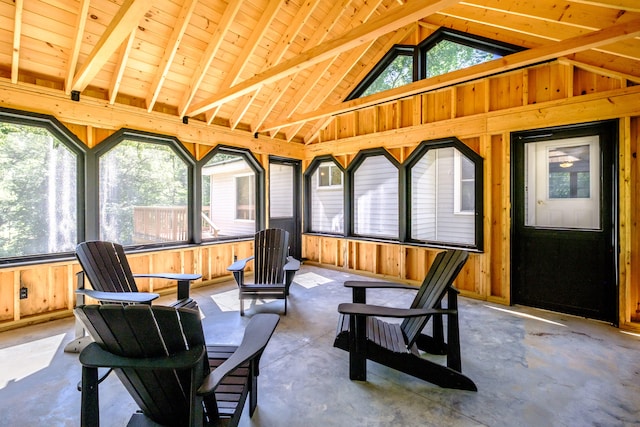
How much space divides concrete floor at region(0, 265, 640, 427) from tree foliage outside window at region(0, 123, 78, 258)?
105 centimetres

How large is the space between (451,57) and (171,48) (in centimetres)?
426

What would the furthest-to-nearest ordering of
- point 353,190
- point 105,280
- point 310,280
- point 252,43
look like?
point 353,190 → point 310,280 → point 252,43 → point 105,280

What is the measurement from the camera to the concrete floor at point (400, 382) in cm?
206

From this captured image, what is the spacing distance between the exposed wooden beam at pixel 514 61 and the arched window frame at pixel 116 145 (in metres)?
2.21

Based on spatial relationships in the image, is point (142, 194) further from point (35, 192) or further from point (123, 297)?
point (123, 297)

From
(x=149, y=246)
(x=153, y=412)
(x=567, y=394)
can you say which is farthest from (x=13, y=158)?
(x=567, y=394)

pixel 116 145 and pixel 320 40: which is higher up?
pixel 320 40

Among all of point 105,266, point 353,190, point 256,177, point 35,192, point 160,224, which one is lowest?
point 105,266

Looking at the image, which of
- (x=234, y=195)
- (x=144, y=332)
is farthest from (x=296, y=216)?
(x=144, y=332)

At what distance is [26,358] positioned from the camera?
283cm

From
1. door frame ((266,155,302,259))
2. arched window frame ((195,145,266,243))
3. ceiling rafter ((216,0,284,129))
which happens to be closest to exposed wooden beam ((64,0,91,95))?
ceiling rafter ((216,0,284,129))

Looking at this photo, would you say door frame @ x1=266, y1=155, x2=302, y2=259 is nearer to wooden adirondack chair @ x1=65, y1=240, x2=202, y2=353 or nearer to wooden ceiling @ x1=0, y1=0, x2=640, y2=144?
wooden ceiling @ x1=0, y1=0, x2=640, y2=144

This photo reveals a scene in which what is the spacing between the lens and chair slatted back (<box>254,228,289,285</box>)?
14.5 ft

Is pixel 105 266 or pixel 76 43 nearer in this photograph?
pixel 105 266
